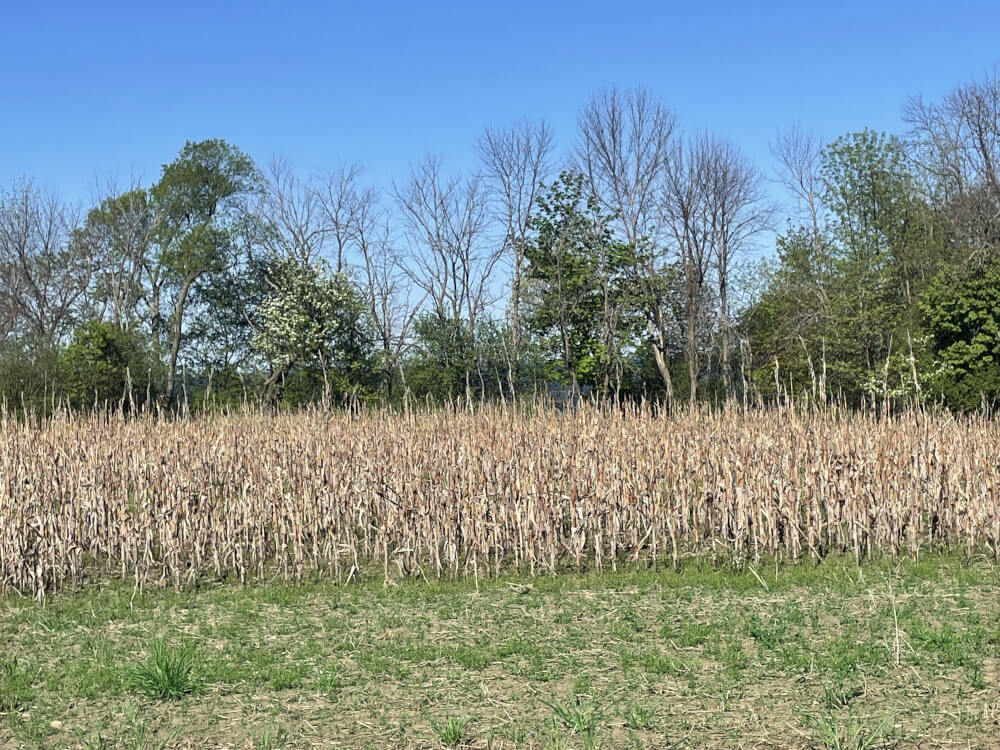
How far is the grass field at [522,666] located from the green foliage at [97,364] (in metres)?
22.9

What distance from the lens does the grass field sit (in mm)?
4629

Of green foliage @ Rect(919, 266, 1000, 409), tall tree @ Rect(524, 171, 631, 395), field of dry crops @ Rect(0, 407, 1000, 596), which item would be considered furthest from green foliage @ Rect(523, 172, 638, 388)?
field of dry crops @ Rect(0, 407, 1000, 596)

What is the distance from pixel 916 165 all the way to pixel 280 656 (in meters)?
34.0

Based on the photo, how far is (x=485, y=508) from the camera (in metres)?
8.18

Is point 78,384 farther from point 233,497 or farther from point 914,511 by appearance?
point 914,511

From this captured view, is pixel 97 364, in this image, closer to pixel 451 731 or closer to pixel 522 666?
pixel 522 666

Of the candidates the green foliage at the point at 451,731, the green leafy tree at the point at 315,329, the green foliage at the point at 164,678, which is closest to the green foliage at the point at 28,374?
the green leafy tree at the point at 315,329

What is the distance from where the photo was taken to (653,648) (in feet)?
19.0

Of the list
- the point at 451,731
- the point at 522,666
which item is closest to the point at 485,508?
the point at 522,666

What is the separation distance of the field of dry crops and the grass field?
2.08 feet

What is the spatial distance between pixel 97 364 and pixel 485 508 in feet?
78.7

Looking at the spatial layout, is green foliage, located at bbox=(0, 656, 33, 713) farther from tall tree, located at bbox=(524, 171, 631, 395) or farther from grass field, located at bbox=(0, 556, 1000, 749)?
tall tree, located at bbox=(524, 171, 631, 395)

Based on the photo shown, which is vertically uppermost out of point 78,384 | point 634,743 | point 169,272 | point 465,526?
point 169,272

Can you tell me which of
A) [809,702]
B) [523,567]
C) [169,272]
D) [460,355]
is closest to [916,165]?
[460,355]
